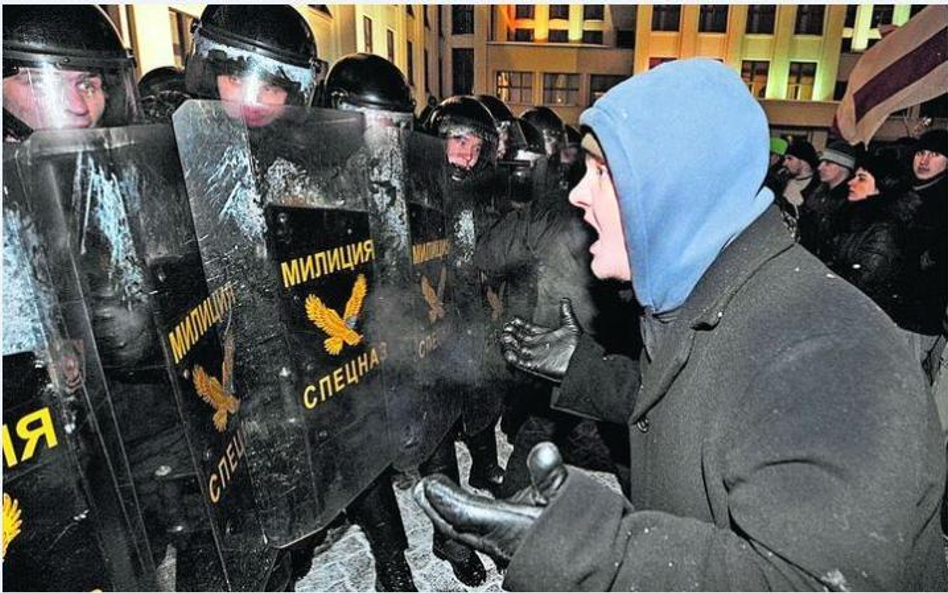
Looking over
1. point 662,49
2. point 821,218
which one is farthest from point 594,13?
point 821,218

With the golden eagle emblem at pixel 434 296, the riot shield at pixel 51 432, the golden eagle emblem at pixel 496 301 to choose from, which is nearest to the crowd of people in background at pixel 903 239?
the golden eagle emblem at pixel 496 301

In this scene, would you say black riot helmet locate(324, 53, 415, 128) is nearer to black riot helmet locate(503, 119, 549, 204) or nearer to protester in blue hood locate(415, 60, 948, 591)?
black riot helmet locate(503, 119, 549, 204)

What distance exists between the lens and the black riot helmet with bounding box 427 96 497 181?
342 cm

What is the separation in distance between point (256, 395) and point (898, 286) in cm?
415

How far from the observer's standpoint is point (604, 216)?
119 cm

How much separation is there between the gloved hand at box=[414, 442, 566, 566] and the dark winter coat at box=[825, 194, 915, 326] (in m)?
3.68

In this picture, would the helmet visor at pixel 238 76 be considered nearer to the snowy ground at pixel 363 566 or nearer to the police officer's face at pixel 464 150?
the police officer's face at pixel 464 150

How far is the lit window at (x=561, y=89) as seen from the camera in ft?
106

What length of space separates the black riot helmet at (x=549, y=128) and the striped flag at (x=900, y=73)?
342 centimetres

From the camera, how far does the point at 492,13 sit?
30906mm

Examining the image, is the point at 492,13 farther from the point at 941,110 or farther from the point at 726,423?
the point at 726,423

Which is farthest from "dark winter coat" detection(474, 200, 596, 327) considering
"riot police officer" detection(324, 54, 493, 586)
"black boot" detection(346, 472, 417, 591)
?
"black boot" detection(346, 472, 417, 591)

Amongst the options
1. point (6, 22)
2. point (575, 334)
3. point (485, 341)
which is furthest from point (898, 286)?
point (6, 22)

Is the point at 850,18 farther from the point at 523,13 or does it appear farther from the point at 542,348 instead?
the point at 542,348
